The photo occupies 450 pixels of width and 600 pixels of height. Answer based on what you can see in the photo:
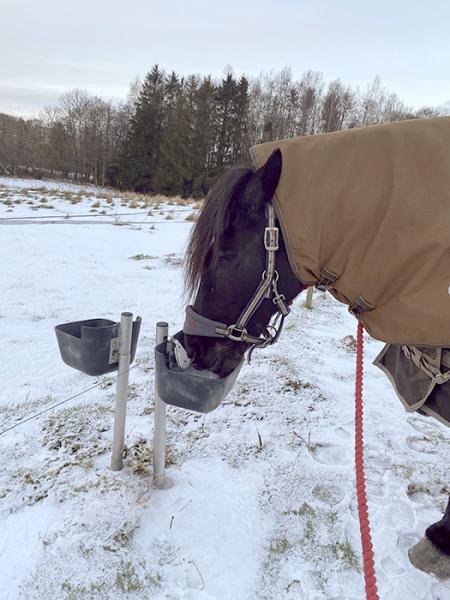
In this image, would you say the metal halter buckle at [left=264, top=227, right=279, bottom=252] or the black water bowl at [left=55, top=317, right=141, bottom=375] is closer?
the metal halter buckle at [left=264, top=227, right=279, bottom=252]

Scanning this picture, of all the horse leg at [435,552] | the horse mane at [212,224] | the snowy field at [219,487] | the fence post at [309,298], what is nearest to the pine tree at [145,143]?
the fence post at [309,298]

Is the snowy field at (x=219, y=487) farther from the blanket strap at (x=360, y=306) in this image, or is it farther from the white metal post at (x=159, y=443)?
the blanket strap at (x=360, y=306)

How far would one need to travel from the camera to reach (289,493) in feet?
6.36

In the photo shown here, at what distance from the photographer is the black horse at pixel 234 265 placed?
1305 millimetres

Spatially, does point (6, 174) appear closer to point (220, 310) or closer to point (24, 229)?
point (24, 229)

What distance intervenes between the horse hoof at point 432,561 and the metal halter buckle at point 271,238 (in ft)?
4.78

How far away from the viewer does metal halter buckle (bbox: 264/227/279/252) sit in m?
1.28

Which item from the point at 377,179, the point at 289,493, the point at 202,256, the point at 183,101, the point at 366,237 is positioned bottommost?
the point at 289,493

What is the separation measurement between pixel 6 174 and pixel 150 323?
35.4m

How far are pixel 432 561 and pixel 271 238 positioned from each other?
153 centimetres

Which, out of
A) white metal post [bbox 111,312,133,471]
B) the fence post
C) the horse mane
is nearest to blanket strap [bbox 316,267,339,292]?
the horse mane

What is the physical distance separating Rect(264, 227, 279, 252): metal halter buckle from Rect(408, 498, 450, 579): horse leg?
4.57 ft

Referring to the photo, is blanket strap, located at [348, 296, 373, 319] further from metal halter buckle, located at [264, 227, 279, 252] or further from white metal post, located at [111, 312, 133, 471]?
white metal post, located at [111, 312, 133, 471]

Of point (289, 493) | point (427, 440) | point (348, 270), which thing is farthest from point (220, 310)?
point (427, 440)
